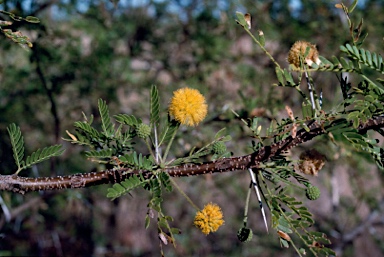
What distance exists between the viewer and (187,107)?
112cm

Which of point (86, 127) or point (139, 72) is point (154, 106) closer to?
point (86, 127)

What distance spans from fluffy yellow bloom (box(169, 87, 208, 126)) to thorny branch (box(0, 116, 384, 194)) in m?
0.12

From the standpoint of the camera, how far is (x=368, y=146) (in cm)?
103

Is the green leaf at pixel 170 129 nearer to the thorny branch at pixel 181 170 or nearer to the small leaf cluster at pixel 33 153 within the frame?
the thorny branch at pixel 181 170

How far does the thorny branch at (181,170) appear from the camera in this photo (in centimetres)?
107

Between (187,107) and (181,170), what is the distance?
159 millimetres

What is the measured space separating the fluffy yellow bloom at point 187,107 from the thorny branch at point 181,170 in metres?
0.12

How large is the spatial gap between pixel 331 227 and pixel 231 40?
6.14 feet

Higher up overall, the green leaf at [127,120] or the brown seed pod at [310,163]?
the green leaf at [127,120]

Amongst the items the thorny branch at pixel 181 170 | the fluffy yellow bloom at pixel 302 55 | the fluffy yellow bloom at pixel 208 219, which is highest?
the fluffy yellow bloom at pixel 302 55

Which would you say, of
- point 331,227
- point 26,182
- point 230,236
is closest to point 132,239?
point 230,236

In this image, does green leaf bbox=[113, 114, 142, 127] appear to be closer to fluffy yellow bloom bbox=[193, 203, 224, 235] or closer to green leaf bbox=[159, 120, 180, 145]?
green leaf bbox=[159, 120, 180, 145]

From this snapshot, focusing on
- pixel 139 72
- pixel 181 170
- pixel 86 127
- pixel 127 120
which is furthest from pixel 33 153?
pixel 139 72

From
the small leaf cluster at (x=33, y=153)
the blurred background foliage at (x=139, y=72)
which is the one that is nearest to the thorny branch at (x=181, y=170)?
the small leaf cluster at (x=33, y=153)
